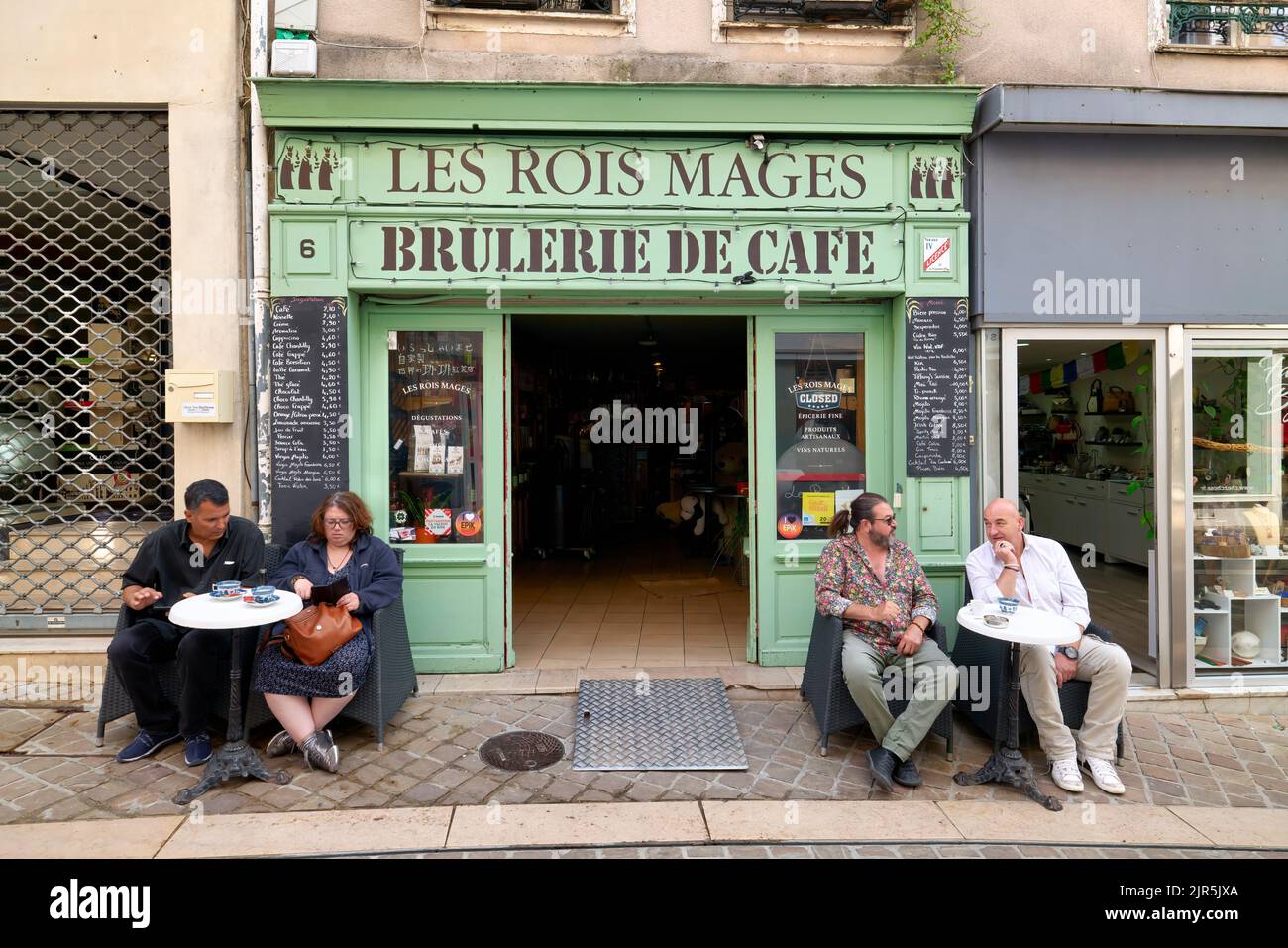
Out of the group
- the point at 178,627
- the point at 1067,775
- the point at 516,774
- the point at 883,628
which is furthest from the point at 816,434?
the point at 178,627

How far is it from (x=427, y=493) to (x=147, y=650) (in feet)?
6.11

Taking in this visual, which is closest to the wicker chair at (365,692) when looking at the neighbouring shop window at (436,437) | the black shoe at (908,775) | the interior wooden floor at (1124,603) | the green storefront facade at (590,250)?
the green storefront facade at (590,250)

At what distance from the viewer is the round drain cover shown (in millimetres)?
4066

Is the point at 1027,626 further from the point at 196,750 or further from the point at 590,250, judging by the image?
the point at 196,750

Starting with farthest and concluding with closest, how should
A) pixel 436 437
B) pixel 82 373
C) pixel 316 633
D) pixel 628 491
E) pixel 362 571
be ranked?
pixel 628 491 → pixel 436 437 → pixel 82 373 → pixel 362 571 → pixel 316 633

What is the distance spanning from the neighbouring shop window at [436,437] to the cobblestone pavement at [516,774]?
125 cm

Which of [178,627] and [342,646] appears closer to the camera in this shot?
[342,646]

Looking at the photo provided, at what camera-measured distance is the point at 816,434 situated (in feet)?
17.8

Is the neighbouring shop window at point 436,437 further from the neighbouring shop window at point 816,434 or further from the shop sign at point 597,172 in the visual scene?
the neighbouring shop window at point 816,434

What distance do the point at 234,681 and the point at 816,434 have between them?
3.90m

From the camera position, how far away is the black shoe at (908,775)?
3809mm

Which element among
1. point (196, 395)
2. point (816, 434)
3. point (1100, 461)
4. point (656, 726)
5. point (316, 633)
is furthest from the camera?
point (1100, 461)

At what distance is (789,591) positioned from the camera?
5355 millimetres

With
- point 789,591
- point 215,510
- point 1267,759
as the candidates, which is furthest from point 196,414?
point 1267,759
